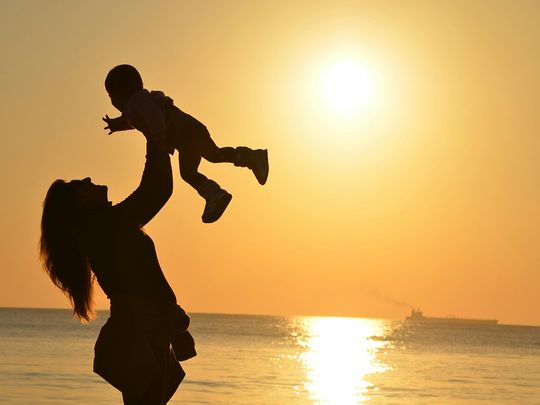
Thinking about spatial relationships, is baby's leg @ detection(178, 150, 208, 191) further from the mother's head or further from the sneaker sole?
the mother's head

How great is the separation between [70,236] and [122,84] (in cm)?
61

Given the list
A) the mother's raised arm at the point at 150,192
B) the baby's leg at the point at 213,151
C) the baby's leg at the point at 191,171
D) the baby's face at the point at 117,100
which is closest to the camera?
the mother's raised arm at the point at 150,192

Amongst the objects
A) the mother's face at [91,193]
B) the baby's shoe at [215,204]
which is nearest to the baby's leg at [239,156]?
the baby's shoe at [215,204]

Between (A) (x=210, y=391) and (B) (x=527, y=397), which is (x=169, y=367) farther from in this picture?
(B) (x=527, y=397)

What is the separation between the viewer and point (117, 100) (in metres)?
4.79

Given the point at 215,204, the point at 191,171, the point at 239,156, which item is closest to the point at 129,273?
the point at 215,204

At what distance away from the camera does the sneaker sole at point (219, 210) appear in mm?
4930

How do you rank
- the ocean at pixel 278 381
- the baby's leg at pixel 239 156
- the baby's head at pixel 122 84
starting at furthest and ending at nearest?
1. the ocean at pixel 278 381
2. the baby's leg at pixel 239 156
3. the baby's head at pixel 122 84

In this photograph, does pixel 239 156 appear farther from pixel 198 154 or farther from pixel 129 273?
pixel 129 273

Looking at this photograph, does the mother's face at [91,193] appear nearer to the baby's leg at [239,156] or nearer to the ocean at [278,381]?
the baby's leg at [239,156]

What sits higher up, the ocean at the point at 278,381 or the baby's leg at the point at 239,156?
the baby's leg at the point at 239,156

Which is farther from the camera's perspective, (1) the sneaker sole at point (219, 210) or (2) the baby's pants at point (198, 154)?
(2) the baby's pants at point (198, 154)

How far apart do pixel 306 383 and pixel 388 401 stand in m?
7.14

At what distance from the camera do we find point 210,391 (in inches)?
1415
